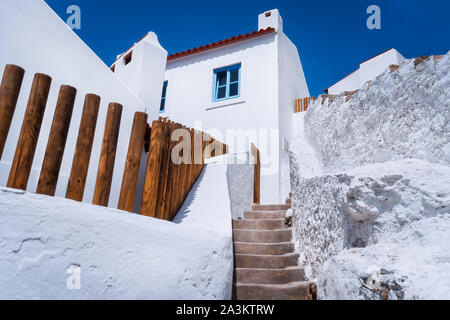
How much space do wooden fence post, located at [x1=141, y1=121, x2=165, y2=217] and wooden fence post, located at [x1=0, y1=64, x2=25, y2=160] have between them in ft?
4.73

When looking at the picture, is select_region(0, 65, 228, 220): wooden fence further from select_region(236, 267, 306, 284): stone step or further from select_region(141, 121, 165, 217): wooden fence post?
select_region(236, 267, 306, 284): stone step

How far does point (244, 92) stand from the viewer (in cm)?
952

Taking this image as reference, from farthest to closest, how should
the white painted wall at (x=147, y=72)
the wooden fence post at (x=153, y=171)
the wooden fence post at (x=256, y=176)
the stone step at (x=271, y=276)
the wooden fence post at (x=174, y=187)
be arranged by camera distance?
the wooden fence post at (x=256, y=176) < the white painted wall at (x=147, y=72) < the wooden fence post at (x=174, y=187) < the stone step at (x=271, y=276) < the wooden fence post at (x=153, y=171)

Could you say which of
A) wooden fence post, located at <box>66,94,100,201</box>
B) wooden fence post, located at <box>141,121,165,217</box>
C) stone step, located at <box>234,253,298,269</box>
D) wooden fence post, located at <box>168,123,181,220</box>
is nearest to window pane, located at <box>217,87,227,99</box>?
wooden fence post, located at <box>168,123,181,220</box>

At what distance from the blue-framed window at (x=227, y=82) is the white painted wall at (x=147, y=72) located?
3.67 m

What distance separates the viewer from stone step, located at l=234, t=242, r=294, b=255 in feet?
14.5

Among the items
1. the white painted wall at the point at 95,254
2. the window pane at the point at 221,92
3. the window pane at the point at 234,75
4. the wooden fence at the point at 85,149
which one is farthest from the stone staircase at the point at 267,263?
the window pane at the point at 234,75

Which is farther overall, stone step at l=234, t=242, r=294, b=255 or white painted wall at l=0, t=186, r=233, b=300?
stone step at l=234, t=242, r=294, b=255

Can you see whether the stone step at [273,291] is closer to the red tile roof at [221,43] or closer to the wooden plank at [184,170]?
the wooden plank at [184,170]

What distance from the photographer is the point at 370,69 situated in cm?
1172

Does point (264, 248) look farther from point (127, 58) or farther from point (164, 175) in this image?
point (127, 58)

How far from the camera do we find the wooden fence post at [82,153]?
2.63 metres
